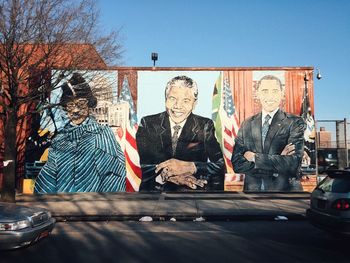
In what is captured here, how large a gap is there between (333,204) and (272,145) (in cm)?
945

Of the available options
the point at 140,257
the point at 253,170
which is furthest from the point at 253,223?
the point at 253,170

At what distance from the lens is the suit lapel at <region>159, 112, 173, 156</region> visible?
51.9 feet

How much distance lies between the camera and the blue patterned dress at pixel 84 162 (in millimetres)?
15641

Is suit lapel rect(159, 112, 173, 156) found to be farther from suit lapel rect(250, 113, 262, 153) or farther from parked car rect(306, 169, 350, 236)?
parked car rect(306, 169, 350, 236)

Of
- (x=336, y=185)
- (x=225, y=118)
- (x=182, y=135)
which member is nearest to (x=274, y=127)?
(x=225, y=118)

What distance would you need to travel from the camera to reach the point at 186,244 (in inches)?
278

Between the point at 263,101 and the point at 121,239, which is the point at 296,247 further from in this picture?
the point at 263,101

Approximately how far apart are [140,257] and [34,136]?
11486 millimetres

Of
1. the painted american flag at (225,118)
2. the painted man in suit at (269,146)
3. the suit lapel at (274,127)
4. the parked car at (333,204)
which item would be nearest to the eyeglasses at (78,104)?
the painted american flag at (225,118)

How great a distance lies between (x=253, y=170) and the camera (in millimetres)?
15617

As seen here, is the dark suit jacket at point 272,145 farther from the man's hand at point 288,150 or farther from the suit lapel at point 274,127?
the man's hand at point 288,150

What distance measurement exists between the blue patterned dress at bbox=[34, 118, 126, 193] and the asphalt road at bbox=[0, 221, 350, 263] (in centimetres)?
627

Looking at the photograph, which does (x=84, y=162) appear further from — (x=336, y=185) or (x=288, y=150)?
(x=336, y=185)

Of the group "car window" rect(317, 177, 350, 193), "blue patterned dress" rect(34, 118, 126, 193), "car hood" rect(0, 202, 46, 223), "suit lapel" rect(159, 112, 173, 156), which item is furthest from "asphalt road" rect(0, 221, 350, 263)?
"suit lapel" rect(159, 112, 173, 156)
